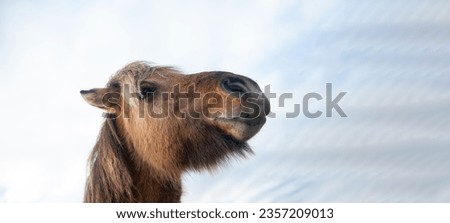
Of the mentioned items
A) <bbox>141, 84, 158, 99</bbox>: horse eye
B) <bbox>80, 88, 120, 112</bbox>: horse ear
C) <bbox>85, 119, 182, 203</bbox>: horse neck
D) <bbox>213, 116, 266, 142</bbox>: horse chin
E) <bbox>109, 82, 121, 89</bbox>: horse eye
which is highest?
<bbox>109, 82, 121, 89</bbox>: horse eye

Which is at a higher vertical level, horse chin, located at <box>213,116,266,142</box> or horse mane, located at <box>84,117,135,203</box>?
horse chin, located at <box>213,116,266,142</box>

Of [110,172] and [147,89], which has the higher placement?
[147,89]

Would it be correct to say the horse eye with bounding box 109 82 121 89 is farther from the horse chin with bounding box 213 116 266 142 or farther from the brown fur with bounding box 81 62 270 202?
the horse chin with bounding box 213 116 266 142

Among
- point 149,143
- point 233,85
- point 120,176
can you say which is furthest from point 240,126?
point 120,176

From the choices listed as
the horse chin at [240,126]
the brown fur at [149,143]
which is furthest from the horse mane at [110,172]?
the horse chin at [240,126]

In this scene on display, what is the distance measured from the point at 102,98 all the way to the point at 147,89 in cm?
17

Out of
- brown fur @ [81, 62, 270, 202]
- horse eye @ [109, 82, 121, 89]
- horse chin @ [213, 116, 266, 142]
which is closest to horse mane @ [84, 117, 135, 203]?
brown fur @ [81, 62, 270, 202]

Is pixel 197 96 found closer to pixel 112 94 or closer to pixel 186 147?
pixel 186 147

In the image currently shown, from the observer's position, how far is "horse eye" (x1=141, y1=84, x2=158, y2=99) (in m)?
1.67

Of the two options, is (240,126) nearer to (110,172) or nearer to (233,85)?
(233,85)

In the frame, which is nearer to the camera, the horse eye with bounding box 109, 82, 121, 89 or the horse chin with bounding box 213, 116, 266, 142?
the horse chin with bounding box 213, 116, 266, 142

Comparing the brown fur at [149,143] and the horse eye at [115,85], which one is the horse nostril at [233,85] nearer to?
the brown fur at [149,143]

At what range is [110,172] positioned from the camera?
1657 millimetres

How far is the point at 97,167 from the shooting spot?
169 cm
